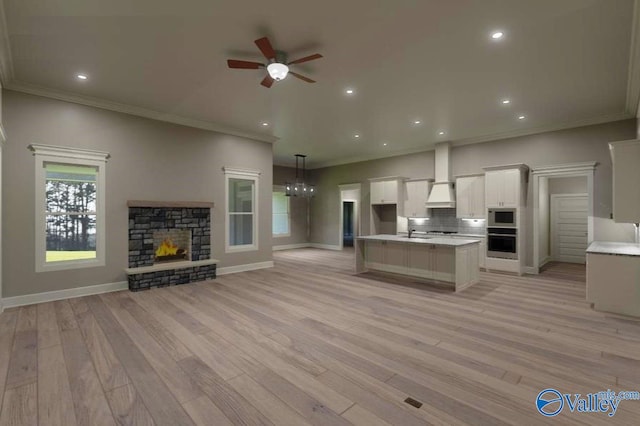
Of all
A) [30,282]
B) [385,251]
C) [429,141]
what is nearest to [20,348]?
[30,282]

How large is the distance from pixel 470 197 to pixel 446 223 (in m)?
1.01

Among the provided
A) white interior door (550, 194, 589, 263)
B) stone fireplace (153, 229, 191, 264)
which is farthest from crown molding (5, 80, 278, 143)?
white interior door (550, 194, 589, 263)

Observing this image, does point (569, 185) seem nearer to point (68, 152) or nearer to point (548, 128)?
point (548, 128)

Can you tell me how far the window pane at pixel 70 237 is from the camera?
15.4 ft

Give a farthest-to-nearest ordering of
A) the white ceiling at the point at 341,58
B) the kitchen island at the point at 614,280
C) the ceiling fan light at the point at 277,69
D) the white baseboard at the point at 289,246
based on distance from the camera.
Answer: the white baseboard at the point at 289,246 → the kitchen island at the point at 614,280 → the ceiling fan light at the point at 277,69 → the white ceiling at the point at 341,58

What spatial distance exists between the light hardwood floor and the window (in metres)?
6.29

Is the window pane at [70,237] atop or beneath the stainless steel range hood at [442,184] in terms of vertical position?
beneath

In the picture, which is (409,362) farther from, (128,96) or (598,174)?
(598,174)

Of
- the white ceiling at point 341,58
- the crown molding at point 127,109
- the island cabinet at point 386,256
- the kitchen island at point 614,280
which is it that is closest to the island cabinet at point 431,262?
the island cabinet at point 386,256

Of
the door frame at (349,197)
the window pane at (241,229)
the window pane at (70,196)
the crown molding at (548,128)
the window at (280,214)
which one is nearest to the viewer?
the window pane at (70,196)

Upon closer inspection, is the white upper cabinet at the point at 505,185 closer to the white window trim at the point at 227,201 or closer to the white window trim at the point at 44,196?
the white window trim at the point at 227,201

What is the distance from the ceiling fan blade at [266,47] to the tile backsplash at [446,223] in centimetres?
616

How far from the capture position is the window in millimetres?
10789

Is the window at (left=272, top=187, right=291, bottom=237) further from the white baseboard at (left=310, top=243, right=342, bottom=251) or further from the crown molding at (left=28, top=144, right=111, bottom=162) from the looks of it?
the crown molding at (left=28, top=144, right=111, bottom=162)
